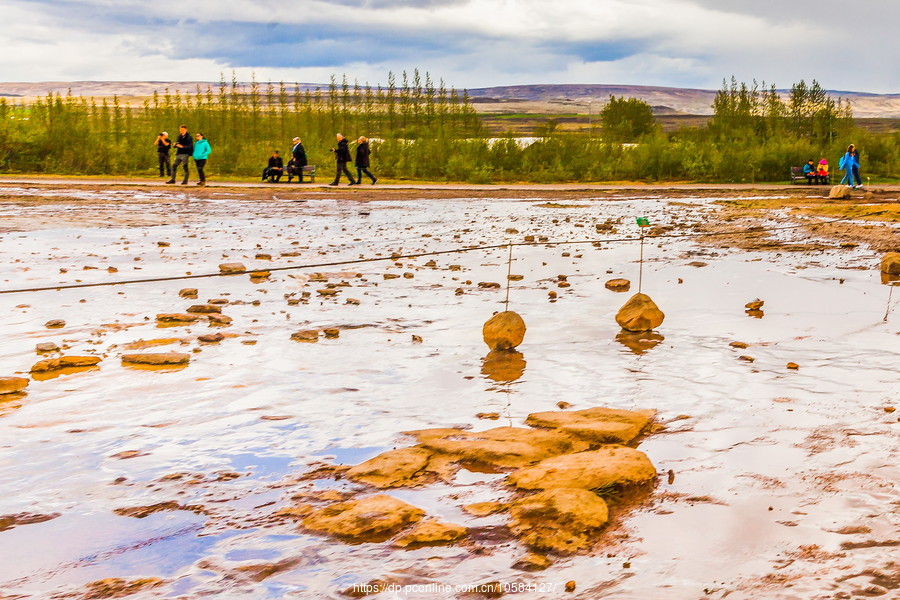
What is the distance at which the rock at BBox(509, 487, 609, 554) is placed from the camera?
4934 mm

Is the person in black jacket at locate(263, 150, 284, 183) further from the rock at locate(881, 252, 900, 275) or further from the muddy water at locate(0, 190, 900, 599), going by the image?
the rock at locate(881, 252, 900, 275)

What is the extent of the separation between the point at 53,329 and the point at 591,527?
7.02 meters

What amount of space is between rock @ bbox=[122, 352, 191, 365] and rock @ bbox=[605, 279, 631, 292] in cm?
644

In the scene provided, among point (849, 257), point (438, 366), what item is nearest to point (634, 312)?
point (438, 366)

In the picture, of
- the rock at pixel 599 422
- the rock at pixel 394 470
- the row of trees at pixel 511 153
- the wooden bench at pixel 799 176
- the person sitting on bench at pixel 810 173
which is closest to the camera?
the rock at pixel 394 470

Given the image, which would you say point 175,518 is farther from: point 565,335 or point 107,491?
point 565,335

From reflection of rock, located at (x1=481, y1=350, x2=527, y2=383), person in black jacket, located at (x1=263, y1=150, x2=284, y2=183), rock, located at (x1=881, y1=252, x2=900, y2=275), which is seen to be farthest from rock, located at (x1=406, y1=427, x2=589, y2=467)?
person in black jacket, located at (x1=263, y1=150, x2=284, y2=183)

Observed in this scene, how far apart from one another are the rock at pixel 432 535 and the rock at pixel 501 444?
108cm

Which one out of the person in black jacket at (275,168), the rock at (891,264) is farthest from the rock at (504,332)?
the person in black jacket at (275,168)

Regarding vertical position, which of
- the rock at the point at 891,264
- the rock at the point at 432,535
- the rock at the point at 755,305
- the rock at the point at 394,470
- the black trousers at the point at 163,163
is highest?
the black trousers at the point at 163,163

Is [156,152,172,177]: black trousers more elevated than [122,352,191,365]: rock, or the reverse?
[156,152,172,177]: black trousers

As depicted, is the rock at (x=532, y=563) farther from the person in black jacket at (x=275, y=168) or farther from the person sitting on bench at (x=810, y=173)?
the person sitting on bench at (x=810, y=173)

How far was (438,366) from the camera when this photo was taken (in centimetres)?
889

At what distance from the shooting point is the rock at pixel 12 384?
25.3ft
